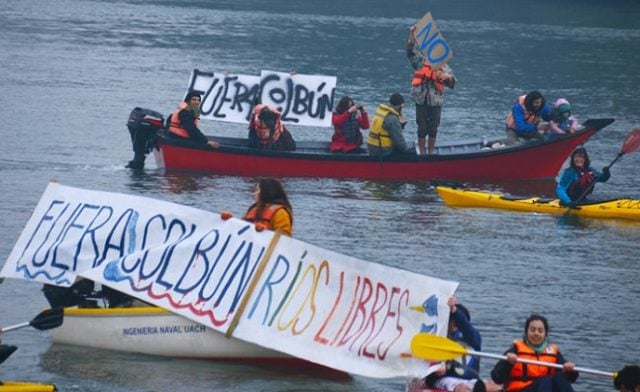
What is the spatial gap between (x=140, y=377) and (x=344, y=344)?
1978mm

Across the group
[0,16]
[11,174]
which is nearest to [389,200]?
[11,174]

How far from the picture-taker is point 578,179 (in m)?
22.7

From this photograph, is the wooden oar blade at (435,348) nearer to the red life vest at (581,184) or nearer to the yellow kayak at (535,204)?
the red life vest at (581,184)

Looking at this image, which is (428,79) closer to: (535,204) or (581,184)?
(535,204)

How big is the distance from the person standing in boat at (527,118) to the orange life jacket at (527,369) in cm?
1280

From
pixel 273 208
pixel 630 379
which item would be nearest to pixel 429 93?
pixel 273 208

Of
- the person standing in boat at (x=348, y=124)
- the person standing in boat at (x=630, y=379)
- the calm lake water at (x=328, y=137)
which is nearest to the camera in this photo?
the person standing in boat at (x=630, y=379)

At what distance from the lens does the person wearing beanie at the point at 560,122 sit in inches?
1022

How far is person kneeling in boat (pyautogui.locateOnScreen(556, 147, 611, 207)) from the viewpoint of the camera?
22.3m

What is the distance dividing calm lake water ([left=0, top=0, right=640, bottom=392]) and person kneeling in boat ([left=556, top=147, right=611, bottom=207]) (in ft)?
1.14

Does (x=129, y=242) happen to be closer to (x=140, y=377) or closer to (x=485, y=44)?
(x=140, y=377)

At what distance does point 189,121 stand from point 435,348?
43.6ft

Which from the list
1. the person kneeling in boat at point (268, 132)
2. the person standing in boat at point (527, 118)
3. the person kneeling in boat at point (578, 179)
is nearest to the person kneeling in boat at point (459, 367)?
the person kneeling in boat at point (578, 179)

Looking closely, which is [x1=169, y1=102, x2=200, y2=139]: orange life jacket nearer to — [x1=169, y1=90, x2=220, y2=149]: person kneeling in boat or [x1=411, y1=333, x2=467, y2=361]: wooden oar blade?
[x1=169, y1=90, x2=220, y2=149]: person kneeling in boat
